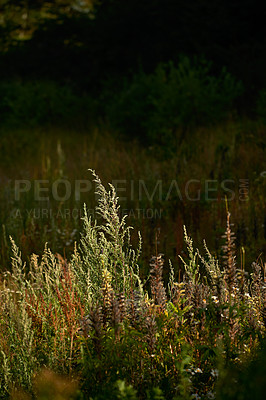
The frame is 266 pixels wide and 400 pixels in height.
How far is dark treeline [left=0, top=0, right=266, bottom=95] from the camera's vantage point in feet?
45.0

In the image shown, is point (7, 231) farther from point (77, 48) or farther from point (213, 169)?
point (77, 48)

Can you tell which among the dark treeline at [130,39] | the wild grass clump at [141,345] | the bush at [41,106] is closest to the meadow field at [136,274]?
the wild grass clump at [141,345]

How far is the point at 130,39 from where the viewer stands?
682 inches

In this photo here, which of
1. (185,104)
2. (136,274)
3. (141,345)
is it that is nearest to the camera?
(141,345)

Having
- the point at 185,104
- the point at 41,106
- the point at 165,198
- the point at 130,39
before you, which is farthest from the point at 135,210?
the point at 130,39

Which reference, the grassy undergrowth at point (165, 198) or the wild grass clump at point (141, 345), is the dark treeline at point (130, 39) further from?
the wild grass clump at point (141, 345)

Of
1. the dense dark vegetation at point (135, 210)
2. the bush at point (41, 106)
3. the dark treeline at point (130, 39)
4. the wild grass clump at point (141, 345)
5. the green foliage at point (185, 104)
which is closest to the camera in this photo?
the wild grass clump at point (141, 345)

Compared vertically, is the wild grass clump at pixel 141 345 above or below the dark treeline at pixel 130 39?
below

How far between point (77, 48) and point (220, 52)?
21.6 ft

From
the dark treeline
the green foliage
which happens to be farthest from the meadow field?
the dark treeline

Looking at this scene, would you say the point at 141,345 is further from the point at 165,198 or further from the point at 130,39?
the point at 130,39

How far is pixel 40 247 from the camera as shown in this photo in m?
5.16

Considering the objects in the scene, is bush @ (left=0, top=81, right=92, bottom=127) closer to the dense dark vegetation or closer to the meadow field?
the dense dark vegetation

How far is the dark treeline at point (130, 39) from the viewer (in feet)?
45.0
